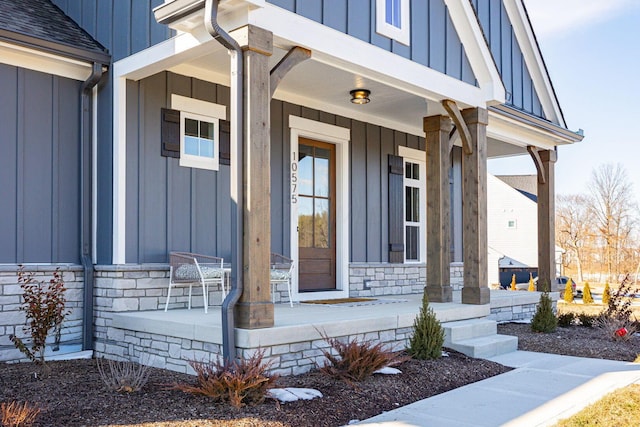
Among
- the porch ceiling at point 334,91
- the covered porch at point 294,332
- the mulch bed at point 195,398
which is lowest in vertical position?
the mulch bed at point 195,398

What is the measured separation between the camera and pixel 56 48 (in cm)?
587

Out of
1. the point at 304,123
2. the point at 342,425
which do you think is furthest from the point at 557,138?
the point at 342,425

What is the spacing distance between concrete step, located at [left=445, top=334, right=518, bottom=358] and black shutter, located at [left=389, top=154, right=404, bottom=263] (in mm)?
2757

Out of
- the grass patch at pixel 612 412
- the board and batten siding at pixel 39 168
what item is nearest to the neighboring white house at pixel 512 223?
the grass patch at pixel 612 412

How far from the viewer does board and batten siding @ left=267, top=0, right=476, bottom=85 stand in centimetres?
560

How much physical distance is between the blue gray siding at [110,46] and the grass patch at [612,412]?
4.28 m

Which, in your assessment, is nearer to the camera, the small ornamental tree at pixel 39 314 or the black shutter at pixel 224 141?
the small ornamental tree at pixel 39 314

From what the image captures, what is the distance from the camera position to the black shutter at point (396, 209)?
9351 mm

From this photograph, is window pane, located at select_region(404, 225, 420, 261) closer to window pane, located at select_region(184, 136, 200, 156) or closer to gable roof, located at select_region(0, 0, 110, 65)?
window pane, located at select_region(184, 136, 200, 156)

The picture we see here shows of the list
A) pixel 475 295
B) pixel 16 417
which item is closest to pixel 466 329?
pixel 475 295

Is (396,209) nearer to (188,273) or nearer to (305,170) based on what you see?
(305,170)

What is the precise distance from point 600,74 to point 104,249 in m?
29.7

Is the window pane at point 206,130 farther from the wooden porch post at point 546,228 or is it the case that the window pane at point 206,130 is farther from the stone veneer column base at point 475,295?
the wooden porch post at point 546,228

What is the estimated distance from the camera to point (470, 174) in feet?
24.7
